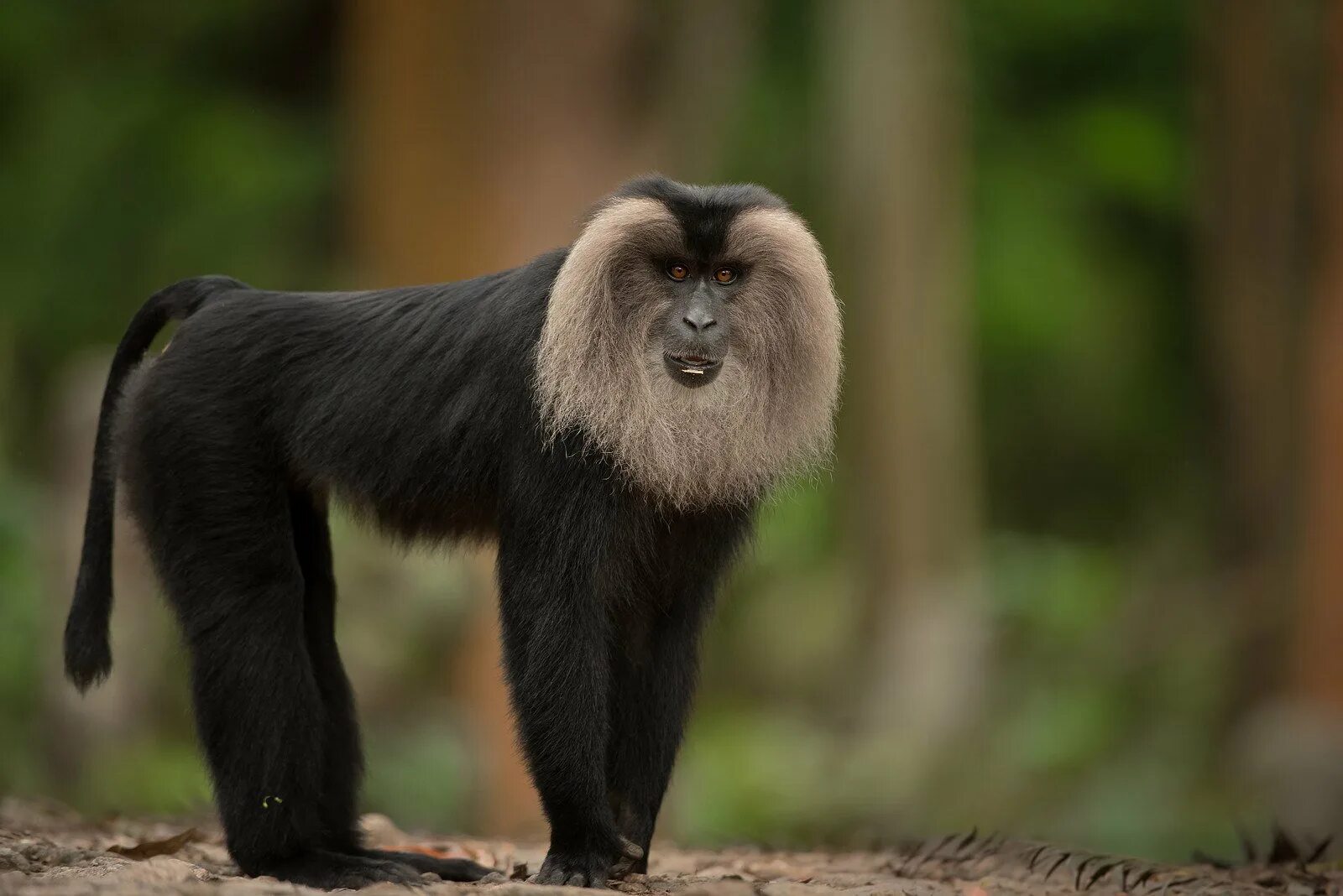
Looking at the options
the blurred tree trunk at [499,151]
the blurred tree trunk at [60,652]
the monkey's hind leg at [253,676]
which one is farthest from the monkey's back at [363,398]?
the blurred tree trunk at [60,652]

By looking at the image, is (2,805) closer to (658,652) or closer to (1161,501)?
(658,652)

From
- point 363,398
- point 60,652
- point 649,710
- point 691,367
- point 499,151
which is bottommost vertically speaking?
point 60,652

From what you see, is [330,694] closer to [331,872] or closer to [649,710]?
[331,872]

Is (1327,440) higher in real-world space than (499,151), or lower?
lower

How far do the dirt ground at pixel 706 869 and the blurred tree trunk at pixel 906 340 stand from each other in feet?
22.4

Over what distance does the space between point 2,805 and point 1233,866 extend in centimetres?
446

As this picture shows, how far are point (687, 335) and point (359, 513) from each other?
1.21 metres

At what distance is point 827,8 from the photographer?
46.8 ft

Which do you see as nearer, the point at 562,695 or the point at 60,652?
the point at 562,695

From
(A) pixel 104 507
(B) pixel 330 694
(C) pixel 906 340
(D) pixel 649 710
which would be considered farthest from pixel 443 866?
(C) pixel 906 340

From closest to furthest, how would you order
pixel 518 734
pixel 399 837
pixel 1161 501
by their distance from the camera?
pixel 518 734 → pixel 399 837 → pixel 1161 501

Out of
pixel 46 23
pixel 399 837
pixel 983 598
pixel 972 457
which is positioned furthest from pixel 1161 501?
pixel 399 837

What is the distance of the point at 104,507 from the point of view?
16.8 feet

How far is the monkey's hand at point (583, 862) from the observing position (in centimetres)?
432
